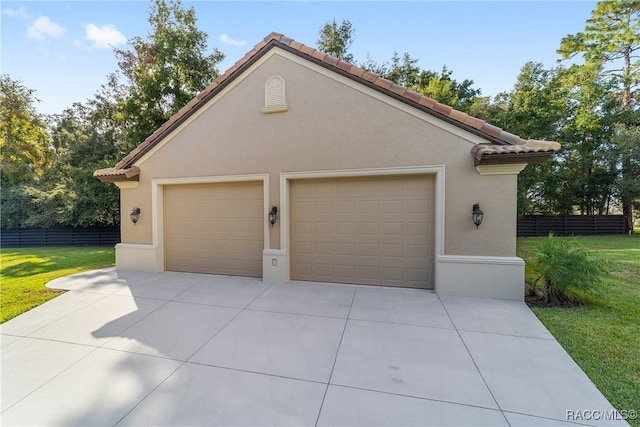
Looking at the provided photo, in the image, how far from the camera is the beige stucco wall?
5.13m

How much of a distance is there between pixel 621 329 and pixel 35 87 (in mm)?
29950

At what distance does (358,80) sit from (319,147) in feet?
5.18

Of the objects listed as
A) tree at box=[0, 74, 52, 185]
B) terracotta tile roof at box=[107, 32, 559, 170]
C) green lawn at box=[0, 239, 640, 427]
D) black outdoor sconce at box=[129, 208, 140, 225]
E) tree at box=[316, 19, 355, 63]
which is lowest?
green lawn at box=[0, 239, 640, 427]

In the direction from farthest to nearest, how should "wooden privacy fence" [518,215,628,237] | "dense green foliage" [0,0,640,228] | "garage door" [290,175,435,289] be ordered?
1. "wooden privacy fence" [518,215,628,237]
2. "dense green foliage" [0,0,640,228]
3. "garage door" [290,175,435,289]

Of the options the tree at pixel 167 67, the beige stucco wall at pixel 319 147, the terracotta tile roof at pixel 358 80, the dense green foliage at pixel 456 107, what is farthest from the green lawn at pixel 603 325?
the dense green foliage at pixel 456 107

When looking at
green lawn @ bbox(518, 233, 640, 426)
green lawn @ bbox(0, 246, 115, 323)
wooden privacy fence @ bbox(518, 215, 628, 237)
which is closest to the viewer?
green lawn @ bbox(518, 233, 640, 426)

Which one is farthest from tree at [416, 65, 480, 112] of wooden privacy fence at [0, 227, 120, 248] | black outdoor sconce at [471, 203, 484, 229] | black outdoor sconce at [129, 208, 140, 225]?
wooden privacy fence at [0, 227, 120, 248]

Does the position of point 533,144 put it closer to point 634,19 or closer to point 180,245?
point 180,245

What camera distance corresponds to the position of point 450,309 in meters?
4.62

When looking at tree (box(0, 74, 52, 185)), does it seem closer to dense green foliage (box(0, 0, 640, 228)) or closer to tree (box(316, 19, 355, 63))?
dense green foliage (box(0, 0, 640, 228))

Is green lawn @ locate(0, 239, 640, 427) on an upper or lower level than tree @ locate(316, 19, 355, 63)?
lower

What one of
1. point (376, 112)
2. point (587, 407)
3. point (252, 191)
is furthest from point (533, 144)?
point (252, 191)

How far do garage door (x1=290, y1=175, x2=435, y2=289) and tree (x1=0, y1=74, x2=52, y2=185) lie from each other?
2152 centimetres

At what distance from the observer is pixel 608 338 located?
142 inches
